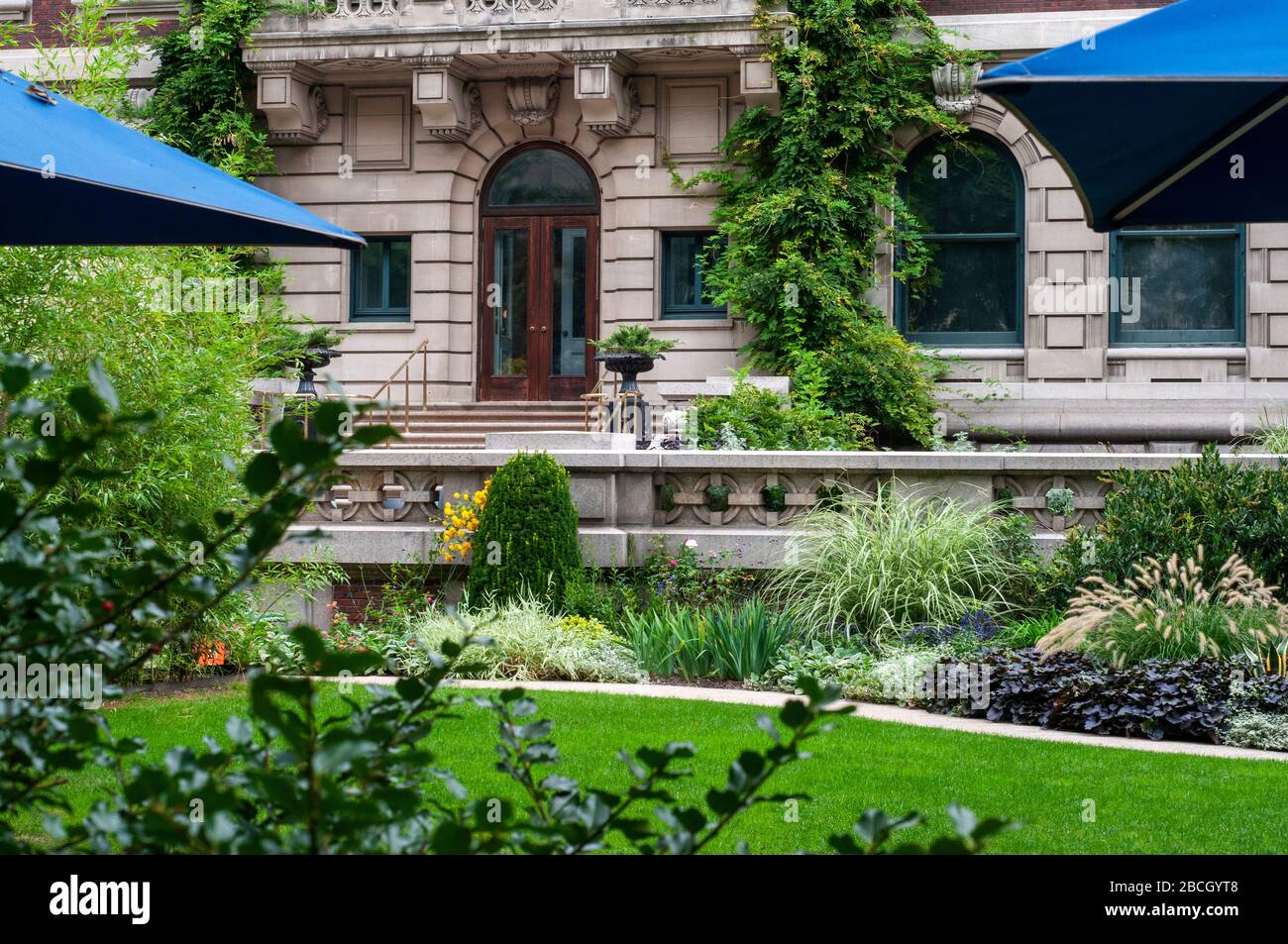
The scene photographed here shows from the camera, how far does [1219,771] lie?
292 inches

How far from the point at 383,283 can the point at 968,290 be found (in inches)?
364

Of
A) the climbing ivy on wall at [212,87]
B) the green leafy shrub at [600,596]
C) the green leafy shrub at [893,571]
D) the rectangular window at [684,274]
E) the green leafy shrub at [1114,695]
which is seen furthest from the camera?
the rectangular window at [684,274]

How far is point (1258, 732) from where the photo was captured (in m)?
8.34

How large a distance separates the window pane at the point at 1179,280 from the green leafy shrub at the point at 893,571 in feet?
32.5

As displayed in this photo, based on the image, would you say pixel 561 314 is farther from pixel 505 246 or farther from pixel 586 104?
pixel 586 104

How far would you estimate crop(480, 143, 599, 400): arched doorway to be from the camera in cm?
2245

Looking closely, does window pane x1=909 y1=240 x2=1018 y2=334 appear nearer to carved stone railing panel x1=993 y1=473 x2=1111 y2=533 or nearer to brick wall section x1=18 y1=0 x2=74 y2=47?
carved stone railing panel x1=993 y1=473 x2=1111 y2=533

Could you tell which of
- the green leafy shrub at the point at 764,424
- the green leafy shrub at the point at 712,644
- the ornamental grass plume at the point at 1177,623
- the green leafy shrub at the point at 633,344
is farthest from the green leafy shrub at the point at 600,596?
the green leafy shrub at the point at 633,344

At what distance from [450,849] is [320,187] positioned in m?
21.8

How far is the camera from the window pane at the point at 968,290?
21.6 m

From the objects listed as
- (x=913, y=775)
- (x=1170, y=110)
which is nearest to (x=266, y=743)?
(x=1170, y=110)

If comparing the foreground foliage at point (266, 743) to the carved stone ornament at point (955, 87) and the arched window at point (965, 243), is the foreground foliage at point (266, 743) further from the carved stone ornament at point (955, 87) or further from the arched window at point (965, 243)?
the carved stone ornament at point (955, 87)

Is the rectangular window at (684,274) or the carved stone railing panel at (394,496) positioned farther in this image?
the rectangular window at (684,274)

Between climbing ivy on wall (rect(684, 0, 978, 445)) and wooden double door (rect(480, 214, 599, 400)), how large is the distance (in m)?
2.30
